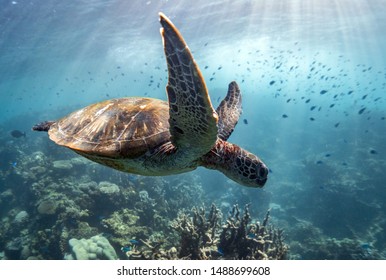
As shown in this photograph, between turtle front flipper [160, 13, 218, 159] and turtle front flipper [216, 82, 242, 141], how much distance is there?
102 centimetres

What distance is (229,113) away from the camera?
163 inches

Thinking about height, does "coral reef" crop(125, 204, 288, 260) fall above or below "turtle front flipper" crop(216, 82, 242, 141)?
below

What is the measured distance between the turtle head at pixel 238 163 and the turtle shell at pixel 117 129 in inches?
28.0

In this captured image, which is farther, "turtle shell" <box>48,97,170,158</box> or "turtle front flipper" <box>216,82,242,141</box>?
"turtle front flipper" <box>216,82,242,141</box>

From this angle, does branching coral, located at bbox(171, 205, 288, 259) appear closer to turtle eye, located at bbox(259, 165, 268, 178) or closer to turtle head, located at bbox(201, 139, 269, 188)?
turtle head, located at bbox(201, 139, 269, 188)

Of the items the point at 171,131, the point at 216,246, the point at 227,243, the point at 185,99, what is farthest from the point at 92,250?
the point at 185,99

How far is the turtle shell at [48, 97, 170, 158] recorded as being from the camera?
11.1 feet

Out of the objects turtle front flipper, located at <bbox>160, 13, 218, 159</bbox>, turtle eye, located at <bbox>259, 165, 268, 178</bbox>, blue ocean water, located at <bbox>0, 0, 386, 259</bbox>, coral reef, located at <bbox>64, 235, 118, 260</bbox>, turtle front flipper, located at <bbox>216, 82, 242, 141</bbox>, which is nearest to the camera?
turtle front flipper, located at <bbox>160, 13, 218, 159</bbox>

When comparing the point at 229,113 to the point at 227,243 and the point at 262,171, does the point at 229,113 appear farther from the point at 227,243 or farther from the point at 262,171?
the point at 227,243

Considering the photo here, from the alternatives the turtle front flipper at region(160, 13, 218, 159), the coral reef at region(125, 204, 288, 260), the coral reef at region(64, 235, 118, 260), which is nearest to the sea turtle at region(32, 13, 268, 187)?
the turtle front flipper at region(160, 13, 218, 159)

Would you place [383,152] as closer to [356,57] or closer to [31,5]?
[31,5]

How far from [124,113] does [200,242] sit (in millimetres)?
3041

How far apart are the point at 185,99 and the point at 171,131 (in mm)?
531

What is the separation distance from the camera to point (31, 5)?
16.5m
